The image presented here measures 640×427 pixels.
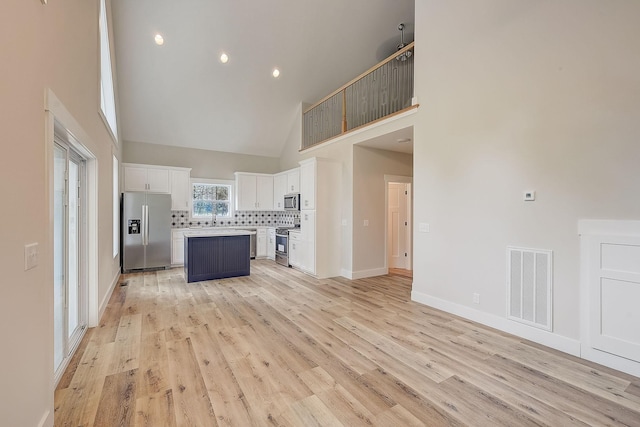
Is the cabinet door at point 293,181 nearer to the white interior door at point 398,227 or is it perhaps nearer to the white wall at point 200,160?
the white wall at point 200,160

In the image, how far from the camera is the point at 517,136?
3059 millimetres

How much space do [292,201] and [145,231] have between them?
3.16 meters

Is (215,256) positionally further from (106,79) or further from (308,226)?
(106,79)

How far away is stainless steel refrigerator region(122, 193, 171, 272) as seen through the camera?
583 centimetres

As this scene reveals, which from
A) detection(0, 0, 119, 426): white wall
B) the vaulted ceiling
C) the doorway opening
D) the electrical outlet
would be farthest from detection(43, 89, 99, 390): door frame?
the doorway opening

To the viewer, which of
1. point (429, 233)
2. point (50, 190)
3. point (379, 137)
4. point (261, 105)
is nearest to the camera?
point (50, 190)

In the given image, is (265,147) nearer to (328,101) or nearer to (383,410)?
(328,101)

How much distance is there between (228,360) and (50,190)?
1.85 metres

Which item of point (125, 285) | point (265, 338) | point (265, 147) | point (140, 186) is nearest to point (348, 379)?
point (265, 338)

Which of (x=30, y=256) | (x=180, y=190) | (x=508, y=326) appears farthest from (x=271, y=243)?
(x=30, y=256)

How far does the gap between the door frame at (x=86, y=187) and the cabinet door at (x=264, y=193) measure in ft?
15.8

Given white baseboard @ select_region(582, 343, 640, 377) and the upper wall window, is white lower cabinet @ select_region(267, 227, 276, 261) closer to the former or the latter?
the upper wall window

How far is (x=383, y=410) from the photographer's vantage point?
1908mm

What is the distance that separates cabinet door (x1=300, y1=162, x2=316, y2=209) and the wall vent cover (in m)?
3.35
